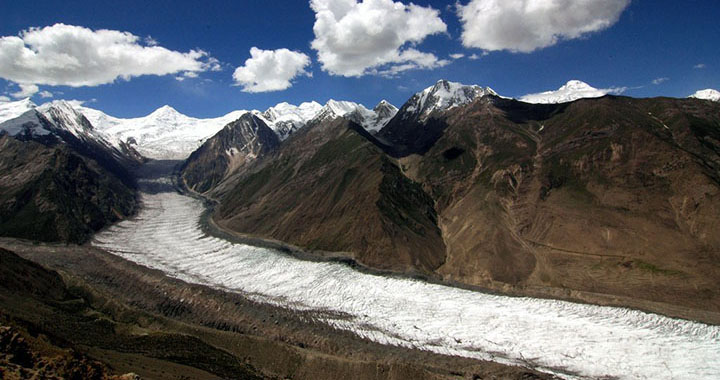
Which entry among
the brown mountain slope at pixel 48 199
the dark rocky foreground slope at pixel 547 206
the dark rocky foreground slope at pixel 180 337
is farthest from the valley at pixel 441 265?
Answer: the brown mountain slope at pixel 48 199

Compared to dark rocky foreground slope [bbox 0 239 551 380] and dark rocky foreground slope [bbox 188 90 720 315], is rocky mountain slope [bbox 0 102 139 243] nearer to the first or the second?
dark rocky foreground slope [bbox 188 90 720 315]

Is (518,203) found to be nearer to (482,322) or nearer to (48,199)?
(482,322)

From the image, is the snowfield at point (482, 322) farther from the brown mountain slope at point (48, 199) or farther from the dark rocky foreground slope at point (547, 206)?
the brown mountain slope at point (48, 199)

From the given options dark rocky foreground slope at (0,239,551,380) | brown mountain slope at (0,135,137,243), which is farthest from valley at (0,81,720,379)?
brown mountain slope at (0,135,137,243)

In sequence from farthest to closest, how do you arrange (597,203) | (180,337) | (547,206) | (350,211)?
(350,211) < (547,206) < (597,203) < (180,337)

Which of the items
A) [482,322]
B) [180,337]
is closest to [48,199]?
[180,337]

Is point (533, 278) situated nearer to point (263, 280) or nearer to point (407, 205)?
point (407, 205)
